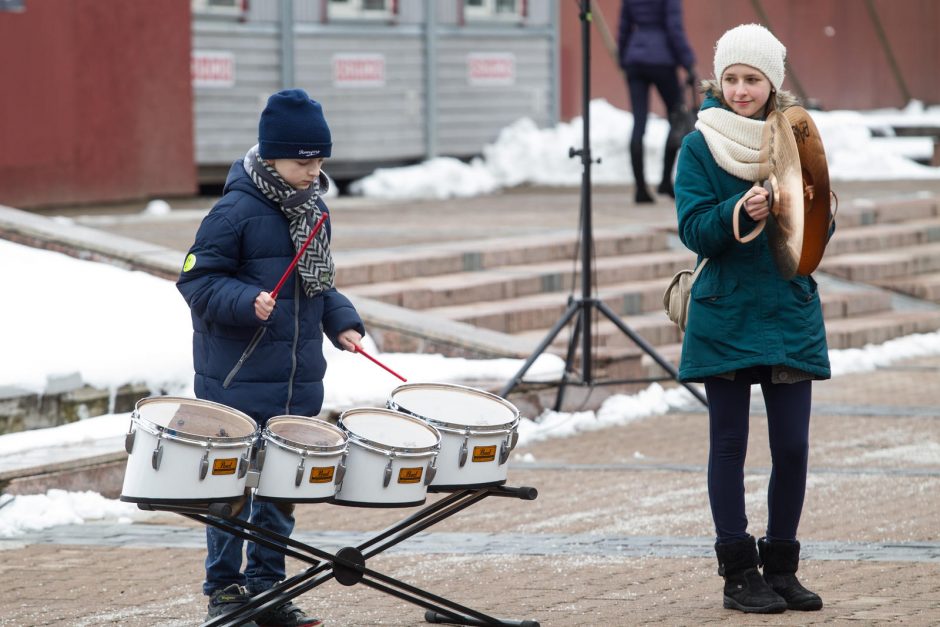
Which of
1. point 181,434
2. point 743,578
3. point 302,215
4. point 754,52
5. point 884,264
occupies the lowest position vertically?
point 884,264

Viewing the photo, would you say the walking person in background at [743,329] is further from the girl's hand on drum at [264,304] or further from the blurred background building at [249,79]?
the blurred background building at [249,79]

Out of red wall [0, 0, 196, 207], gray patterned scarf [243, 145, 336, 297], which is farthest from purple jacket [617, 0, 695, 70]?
gray patterned scarf [243, 145, 336, 297]

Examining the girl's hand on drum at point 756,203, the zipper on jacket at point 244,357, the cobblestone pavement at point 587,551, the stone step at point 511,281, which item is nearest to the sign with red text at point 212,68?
the stone step at point 511,281

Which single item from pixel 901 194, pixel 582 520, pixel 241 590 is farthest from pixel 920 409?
pixel 901 194

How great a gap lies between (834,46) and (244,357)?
2141 cm

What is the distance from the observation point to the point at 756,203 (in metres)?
5.29

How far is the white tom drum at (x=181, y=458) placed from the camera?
15.3 ft

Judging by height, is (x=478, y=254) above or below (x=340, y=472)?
below

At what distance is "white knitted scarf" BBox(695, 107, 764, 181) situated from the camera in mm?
5457

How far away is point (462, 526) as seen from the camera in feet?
23.6

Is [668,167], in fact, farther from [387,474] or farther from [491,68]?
[387,474]

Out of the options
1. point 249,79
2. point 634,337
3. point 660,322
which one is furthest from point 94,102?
point 634,337

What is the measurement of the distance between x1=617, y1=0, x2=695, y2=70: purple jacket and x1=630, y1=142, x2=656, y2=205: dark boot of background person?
2.40 ft

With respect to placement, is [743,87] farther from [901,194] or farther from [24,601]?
[901,194]
